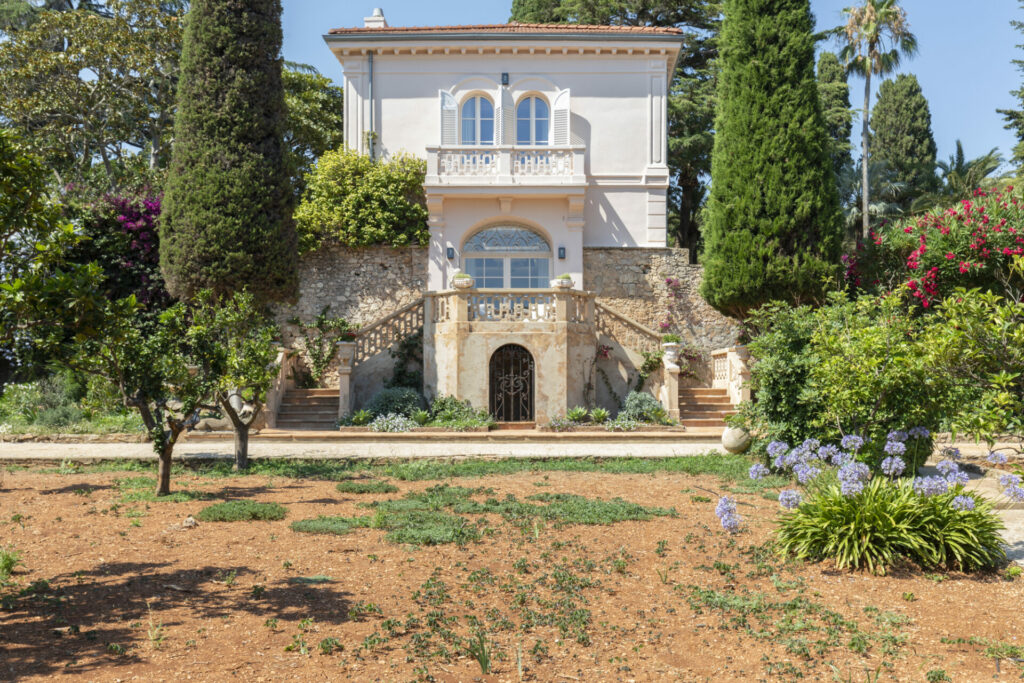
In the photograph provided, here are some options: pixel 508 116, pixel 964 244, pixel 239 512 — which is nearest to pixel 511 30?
pixel 508 116

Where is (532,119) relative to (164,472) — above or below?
above

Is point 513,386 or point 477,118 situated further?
point 477,118

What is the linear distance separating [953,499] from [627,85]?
17297 mm

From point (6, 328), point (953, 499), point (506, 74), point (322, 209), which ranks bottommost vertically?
point (953, 499)

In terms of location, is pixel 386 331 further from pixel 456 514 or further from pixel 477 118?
pixel 456 514

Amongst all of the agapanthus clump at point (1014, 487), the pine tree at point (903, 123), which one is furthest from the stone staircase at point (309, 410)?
the pine tree at point (903, 123)

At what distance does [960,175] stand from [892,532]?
101 feet

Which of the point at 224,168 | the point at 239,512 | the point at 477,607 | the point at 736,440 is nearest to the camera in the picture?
the point at 477,607

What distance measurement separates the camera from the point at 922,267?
1717cm

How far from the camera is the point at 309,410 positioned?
17828 millimetres

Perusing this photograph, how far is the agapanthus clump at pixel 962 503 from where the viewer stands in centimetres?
688

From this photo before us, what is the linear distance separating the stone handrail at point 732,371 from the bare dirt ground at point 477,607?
1015cm

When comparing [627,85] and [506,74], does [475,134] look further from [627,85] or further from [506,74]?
[627,85]

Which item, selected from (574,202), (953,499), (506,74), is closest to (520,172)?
(574,202)
